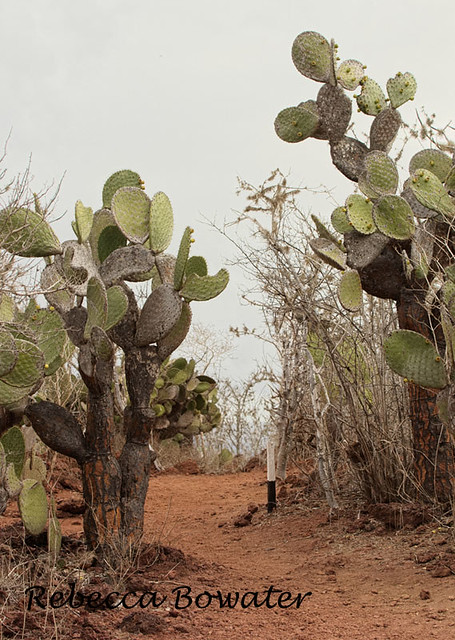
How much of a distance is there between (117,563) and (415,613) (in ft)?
5.02

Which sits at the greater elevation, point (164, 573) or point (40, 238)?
point (40, 238)

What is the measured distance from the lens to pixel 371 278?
5.18 metres

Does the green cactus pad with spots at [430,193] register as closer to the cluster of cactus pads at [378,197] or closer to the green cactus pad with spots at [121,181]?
the cluster of cactus pads at [378,197]

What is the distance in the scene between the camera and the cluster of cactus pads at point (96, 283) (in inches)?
152

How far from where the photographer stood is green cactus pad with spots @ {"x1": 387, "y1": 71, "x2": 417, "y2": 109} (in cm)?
554

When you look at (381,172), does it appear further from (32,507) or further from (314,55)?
(32,507)

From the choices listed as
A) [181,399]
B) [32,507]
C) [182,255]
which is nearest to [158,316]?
[182,255]

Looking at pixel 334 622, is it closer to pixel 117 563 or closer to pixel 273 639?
pixel 273 639

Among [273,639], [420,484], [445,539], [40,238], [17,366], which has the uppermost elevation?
[40,238]

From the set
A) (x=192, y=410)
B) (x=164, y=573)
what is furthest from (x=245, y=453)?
(x=164, y=573)

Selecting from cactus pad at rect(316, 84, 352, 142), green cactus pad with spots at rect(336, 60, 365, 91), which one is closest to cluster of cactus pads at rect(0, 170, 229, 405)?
cactus pad at rect(316, 84, 352, 142)

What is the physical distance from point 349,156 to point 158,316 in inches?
92.4

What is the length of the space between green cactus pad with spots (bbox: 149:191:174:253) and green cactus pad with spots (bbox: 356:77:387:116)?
2.16 metres

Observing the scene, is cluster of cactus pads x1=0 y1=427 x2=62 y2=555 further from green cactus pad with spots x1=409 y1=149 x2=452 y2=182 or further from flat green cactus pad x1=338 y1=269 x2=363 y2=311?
green cactus pad with spots x1=409 y1=149 x2=452 y2=182
